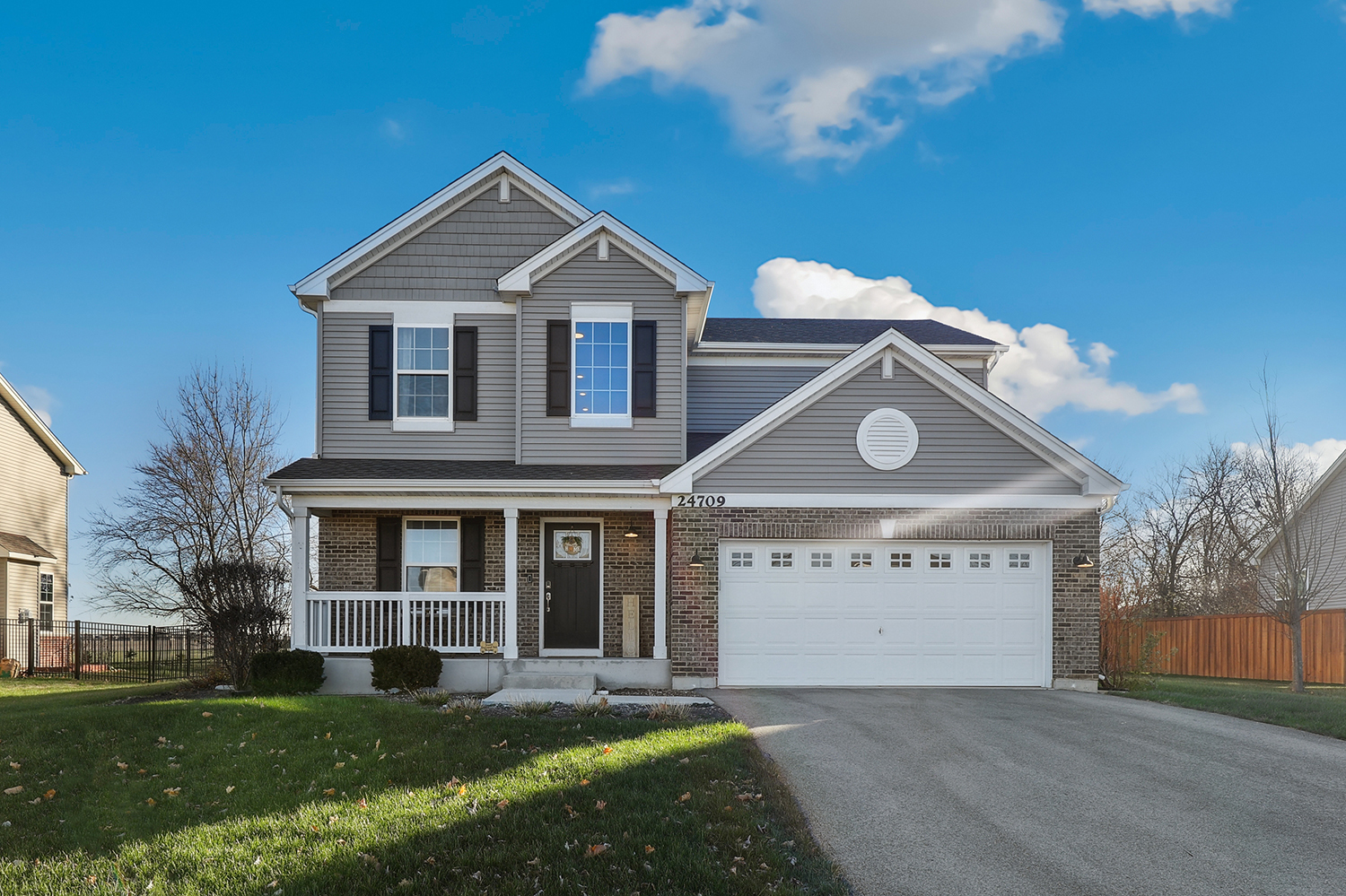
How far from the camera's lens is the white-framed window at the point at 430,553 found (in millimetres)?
15703

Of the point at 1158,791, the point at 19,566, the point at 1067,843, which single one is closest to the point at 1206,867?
the point at 1067,843

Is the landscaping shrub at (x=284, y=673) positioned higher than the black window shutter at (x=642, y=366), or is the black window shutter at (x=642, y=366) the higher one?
the black window shutter at (x=642, y=366)

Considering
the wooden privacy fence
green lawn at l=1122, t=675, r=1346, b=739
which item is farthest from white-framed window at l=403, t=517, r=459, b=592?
the wooden privacy fence

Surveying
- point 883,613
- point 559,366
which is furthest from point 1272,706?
point 559,366

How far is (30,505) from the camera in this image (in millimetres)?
26250

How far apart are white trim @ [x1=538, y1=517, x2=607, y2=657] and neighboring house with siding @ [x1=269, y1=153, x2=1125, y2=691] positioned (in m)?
0.04

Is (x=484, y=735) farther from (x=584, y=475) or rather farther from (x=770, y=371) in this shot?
(x=770, y=371)

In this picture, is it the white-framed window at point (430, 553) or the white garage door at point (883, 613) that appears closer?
the white garage door at point (883, 613)

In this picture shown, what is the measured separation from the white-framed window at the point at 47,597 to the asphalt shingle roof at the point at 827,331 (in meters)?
20.2

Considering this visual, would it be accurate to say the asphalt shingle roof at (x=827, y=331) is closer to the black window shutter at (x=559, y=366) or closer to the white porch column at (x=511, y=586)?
the black window shutter at (x=559, y=366)

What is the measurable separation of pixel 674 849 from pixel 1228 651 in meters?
22.3

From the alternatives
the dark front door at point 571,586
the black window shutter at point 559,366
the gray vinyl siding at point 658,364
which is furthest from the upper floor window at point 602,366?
the dark front door at point 571,586

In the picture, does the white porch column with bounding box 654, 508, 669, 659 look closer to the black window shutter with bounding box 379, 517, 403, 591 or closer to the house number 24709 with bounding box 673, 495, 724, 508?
the house number 24709 with bounding box 673, 495, 724, 508

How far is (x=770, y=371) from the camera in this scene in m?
17.9
